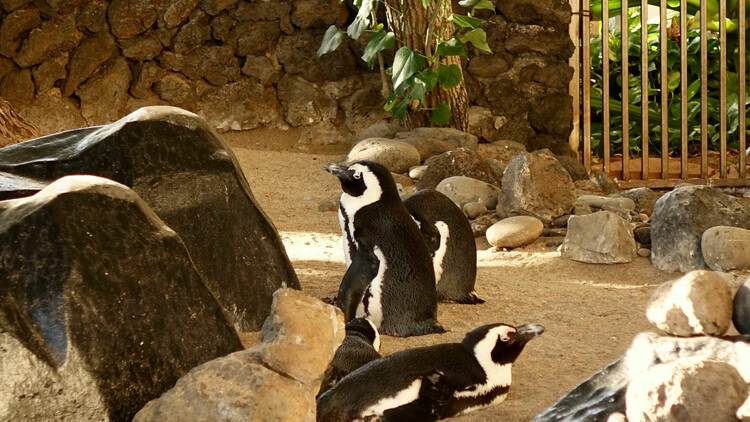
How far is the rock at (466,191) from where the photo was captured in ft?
19.6

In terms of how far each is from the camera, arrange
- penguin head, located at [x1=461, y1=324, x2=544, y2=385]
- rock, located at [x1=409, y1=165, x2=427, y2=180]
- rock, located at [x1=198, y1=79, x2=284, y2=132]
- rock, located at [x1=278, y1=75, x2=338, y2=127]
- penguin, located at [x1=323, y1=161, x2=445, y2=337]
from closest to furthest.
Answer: penguin head, located at [x1=461, y1=324, x2=544, y2=385], penguin, located at [x1=323, y1=161, x2=445, y2=337], rock, located at [x1=409, y1=165, x2=427, y2=180], rock, located at [x1=198, y1=79, x2=284, y2=132], rock, located at [x1=278, y1=75, x2=338, y2=127]

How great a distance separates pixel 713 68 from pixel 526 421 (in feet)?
24.3

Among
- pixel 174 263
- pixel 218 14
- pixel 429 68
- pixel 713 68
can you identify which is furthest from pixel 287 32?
pixel 174 263

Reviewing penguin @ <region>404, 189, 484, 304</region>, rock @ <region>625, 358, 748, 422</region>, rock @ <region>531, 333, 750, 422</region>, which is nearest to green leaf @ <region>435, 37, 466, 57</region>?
penguin @ <region>404, 189, 484, 304</region>

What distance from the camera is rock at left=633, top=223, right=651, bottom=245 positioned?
17.0 feet

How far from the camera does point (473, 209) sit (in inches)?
230

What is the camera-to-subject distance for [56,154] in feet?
11.0

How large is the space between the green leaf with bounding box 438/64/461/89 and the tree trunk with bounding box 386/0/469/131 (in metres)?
0.16

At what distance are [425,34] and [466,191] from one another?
1671 millimetres

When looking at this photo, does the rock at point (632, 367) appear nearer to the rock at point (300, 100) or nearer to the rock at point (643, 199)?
the rock at point (643, 199)

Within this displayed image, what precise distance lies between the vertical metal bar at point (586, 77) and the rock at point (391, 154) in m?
1.95

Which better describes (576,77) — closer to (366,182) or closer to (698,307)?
(366,182)

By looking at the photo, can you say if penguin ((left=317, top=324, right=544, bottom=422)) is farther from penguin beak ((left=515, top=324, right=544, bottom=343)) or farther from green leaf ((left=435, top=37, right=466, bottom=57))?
green leaf ((left=435, top=37, right=466, bottom=57))

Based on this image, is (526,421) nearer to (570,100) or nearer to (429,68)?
(429,68)
